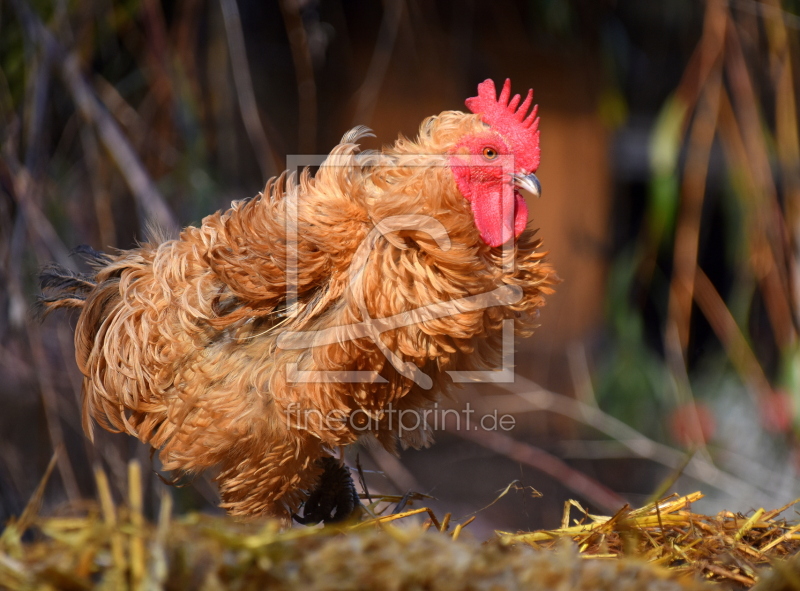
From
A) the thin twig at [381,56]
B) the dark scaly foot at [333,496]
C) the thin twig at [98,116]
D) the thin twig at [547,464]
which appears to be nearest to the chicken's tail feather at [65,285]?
the thin twig at [98,116]

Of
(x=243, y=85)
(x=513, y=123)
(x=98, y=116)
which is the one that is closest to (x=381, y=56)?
(x=243, y=85)

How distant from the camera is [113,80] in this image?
3070mm

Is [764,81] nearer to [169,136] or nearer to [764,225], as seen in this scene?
[764,225]

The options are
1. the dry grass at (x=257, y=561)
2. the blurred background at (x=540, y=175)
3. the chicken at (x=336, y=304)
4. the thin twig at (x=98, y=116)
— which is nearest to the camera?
the dry grass at (x=257, y=561)

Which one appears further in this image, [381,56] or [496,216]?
[381,56]

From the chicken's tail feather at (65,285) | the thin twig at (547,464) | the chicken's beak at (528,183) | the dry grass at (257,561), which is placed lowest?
the thin twig at (547,464)

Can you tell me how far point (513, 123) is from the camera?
1.71 metres

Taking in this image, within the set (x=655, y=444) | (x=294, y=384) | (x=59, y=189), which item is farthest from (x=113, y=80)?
(x=655, y=444)

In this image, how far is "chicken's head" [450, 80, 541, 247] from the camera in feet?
5.35

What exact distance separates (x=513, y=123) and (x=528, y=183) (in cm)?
16

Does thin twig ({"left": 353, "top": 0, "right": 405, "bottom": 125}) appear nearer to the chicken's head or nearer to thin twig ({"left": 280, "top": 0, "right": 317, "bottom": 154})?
thin twig ({"left": 280, "top": 0, "right": 317, "bottom": 154})

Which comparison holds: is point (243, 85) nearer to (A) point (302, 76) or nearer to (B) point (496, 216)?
(A) point (302, 76)

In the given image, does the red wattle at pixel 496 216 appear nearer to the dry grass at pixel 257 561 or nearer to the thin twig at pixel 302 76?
the dry grass at pixel 257 561

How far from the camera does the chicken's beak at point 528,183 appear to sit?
1.66 meters
